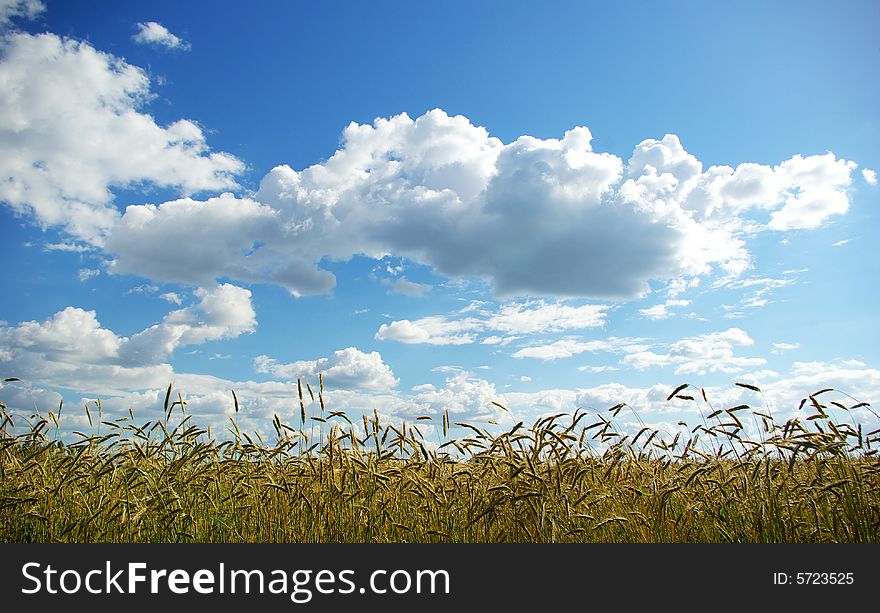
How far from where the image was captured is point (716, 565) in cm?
383

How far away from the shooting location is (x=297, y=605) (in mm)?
3617

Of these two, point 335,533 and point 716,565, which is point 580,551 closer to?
point 716,565

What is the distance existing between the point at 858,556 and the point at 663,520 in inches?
51.8

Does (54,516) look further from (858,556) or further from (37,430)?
(858,556)

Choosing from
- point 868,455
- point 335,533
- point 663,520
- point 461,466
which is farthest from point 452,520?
point 868,455

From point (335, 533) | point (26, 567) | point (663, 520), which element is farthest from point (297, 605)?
point (663, 520)

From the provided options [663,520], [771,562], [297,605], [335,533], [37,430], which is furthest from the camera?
[37,430]

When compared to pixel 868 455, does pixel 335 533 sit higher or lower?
lower

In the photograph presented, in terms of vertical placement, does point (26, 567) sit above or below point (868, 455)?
below

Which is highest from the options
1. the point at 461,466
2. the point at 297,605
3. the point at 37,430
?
the point at 37,430

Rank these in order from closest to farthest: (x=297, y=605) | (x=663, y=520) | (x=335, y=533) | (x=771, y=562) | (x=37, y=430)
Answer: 1. (x=297, y=605)
2. (x=771, y=562)
3. (x=663, y=520)
4. (x=335, y=533)
5. (x=37, y=430)

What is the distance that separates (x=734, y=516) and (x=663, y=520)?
67 cm

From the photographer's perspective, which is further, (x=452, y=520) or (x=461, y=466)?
(x=461, y=466)

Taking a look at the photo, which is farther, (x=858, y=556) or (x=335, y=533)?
(x=335, y=533)
